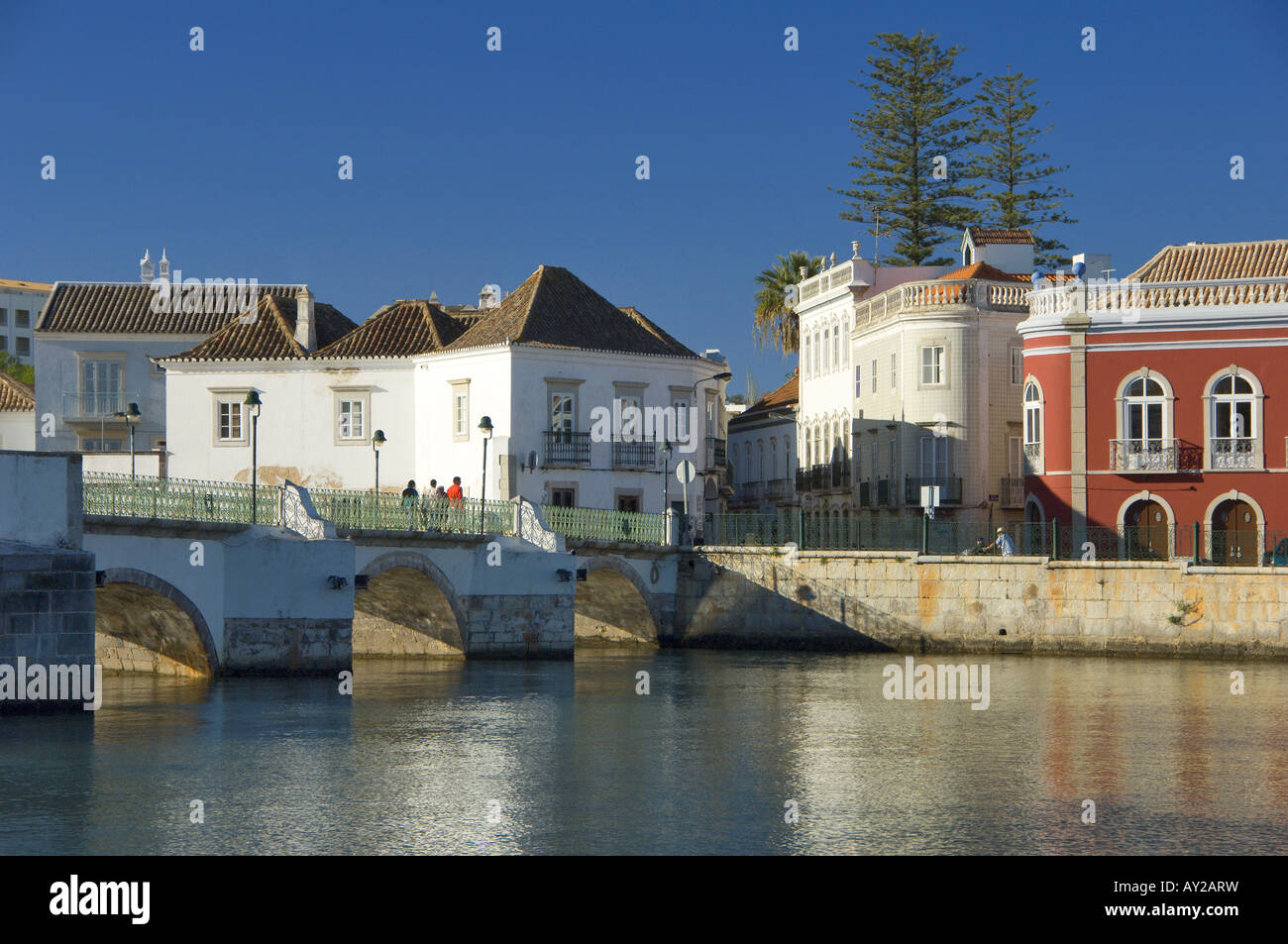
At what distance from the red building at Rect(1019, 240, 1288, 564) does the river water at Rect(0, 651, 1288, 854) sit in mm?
9895

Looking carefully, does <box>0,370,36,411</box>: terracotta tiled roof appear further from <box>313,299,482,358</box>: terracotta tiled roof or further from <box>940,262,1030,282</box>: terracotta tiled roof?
<box>940,262,1030,282</box>: terracotta tiled roof

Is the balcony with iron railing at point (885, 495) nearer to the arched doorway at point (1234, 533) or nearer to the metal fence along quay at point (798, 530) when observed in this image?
the metal fence along quay at point (798, 530)

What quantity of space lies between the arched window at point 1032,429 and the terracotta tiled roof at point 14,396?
37.7m

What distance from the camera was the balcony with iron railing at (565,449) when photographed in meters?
48.0

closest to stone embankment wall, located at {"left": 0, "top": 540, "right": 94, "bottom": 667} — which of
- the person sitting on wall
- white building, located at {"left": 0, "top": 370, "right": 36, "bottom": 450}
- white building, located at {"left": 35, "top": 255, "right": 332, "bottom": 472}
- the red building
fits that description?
the person sitting on wall

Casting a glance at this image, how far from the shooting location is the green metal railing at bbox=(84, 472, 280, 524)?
93.2ft

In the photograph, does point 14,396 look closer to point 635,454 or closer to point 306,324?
point 306,324

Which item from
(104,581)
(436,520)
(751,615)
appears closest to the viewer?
(104,581)

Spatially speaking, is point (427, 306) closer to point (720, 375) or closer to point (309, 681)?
point (720, 375)

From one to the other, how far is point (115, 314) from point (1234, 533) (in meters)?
36.2

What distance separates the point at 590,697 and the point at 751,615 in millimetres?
13971

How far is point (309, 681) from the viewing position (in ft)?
102

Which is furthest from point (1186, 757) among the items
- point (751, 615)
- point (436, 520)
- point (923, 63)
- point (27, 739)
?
point (923, 63)
